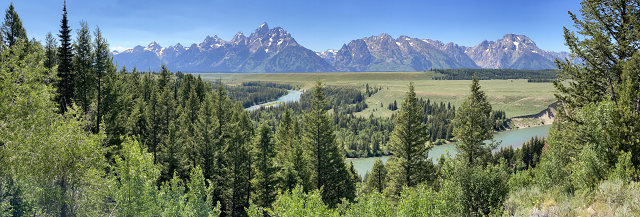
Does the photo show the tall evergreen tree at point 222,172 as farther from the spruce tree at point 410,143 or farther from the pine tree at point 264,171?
the spruce tree at point 410,143

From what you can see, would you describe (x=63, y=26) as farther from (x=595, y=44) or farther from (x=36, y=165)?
(x=595, y=44)

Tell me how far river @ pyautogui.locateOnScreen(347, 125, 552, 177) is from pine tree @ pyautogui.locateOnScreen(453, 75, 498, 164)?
6589cm

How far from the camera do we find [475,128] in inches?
904

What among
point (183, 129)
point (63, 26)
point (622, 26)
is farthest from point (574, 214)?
point (183, 129)

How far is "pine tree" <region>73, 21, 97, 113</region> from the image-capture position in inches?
1038

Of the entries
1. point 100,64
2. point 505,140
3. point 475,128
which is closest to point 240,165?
point 100,64

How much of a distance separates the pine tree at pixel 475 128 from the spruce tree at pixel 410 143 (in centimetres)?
370

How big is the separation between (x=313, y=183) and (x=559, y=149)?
21629 millimetres

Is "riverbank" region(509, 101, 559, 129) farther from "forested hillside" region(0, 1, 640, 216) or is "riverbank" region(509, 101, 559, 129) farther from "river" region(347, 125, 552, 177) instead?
"forested hillside" region(0, 1, 640, 216)

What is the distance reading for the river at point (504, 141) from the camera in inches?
3853

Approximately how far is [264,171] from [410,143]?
15442mm

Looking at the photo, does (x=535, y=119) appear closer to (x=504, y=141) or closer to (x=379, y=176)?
(x=504, y=141)

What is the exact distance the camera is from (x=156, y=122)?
1666 inches

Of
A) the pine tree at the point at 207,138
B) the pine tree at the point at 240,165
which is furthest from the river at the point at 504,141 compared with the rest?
the pine tree at the point at 207,138
